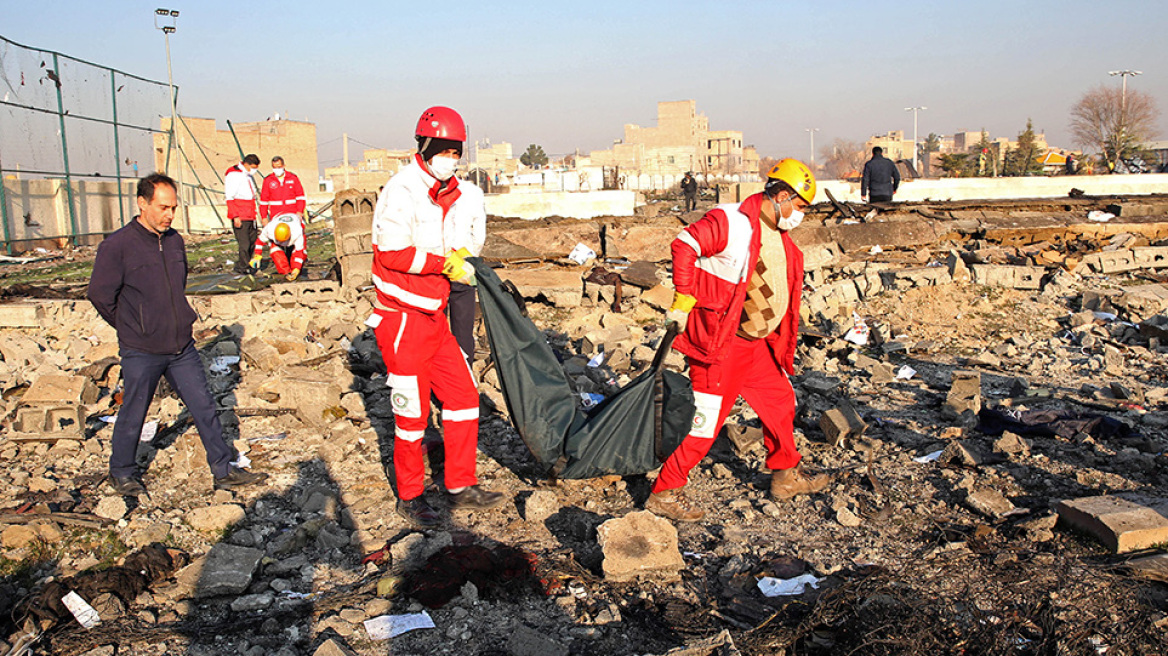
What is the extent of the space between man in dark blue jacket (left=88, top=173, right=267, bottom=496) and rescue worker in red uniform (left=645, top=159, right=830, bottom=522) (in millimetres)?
2791

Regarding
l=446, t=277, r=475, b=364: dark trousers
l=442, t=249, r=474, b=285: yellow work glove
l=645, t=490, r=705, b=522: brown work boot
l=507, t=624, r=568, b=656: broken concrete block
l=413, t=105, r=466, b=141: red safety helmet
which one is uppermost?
l=413, t=105, r=466, b=141: red safety helmet

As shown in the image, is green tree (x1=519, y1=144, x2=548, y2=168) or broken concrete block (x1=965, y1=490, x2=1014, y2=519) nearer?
broken concrete block (x1=965, y1=490, x2=1014, y2=519)

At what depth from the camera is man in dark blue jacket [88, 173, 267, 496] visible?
14.7 ft

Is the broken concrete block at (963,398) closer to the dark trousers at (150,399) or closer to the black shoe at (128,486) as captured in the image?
the dark trousers at (150,399)

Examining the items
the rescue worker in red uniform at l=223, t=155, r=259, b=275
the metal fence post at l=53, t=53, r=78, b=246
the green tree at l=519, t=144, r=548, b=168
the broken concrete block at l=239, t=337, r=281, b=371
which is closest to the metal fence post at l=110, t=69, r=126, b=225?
the metal fence post at l=53, t=53, r=78, b=246

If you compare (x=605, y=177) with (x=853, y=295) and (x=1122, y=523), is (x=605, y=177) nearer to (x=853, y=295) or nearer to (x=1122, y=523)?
(x=853, y=295)

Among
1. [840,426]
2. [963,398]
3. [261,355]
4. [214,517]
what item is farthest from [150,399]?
[963,398]

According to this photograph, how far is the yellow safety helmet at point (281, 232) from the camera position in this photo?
10.8 m

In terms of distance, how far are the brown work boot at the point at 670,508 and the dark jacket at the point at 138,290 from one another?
2.83 meters

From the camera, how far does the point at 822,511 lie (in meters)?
4.56

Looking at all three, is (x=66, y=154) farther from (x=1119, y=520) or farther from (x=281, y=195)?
(x=1119, y=520)

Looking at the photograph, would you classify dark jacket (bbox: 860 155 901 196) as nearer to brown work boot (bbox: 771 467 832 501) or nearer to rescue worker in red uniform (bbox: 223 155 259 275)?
rescue worker in red uniform (bbox: 223 155 259 275)

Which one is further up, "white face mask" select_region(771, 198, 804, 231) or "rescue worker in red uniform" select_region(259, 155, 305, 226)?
"rescue worker in red uniform" select_region(259, 155, 305, 226)

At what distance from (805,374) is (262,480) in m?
4.81
